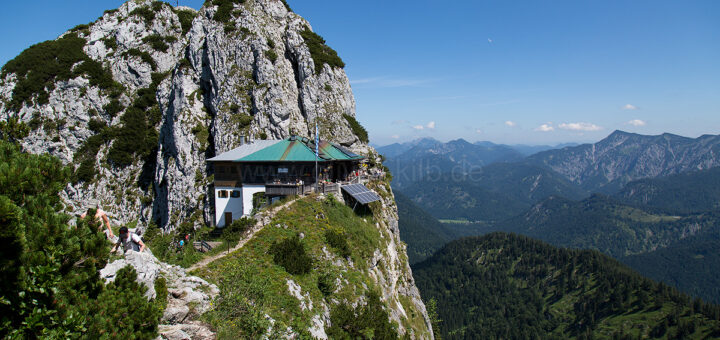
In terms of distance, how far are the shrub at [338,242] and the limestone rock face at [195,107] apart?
22884 millimetres

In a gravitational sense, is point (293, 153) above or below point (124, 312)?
above

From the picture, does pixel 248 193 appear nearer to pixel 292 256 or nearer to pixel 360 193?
pixel 360 193

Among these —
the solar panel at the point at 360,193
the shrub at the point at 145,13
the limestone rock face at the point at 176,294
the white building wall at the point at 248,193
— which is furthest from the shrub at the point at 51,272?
the shrub at the point at 145,13

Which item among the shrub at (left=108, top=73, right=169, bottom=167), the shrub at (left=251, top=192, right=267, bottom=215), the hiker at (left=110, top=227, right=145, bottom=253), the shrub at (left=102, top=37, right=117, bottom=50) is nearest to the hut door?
the shrub at (left=251, top=192, right=267, bottom=215)

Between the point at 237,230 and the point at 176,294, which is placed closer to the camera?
the point at 176,294

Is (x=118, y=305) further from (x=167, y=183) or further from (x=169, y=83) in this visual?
(x=169, y=83)

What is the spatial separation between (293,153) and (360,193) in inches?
295

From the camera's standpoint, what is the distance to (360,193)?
1292 inches

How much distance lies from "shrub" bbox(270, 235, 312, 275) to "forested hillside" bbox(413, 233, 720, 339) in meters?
113

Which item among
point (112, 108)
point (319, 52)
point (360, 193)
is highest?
point (319, 52)

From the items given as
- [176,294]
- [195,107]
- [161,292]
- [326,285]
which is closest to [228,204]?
[326,285]

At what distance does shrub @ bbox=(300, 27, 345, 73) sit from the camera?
2149 inches

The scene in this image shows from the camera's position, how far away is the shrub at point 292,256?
19.6 metres

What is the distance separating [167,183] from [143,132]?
43.7 feet
